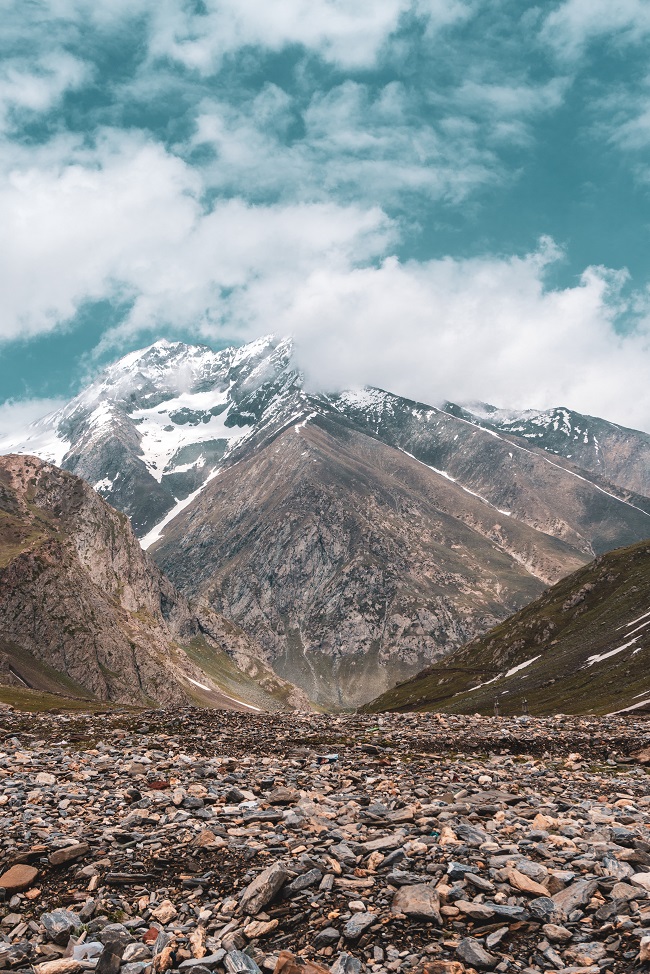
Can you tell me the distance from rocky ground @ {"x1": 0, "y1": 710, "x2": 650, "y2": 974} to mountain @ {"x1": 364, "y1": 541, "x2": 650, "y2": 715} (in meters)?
74.0

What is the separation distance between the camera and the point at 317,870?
1297 cm

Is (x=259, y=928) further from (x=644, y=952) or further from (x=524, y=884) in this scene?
(x=644, y=952)

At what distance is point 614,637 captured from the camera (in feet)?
468

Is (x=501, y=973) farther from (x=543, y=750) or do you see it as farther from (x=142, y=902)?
(x=543, y=750)

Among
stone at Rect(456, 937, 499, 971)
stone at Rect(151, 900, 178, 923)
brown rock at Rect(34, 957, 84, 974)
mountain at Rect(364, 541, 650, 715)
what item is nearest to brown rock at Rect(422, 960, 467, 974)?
stone at Rect(456, 937, 499, 971)

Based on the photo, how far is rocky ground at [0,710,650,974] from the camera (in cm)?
1059

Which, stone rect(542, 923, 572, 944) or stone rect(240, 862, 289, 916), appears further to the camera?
stone rect(240, 862, 289, 916)

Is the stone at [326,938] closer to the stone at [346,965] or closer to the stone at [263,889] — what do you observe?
the stone at [346,965]

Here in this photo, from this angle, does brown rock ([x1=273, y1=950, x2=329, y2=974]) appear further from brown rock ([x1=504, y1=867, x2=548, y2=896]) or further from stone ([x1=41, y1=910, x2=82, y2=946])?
stone ([x1=41, y1=910, x2=82, y2=946])

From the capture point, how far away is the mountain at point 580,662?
362ft

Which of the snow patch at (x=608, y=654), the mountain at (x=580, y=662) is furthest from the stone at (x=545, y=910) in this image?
the snow patch at (x=608, y=654)

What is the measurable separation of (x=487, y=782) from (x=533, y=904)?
1296 centimetres

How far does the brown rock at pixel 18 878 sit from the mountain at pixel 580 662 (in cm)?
8421

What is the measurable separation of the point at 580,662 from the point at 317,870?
460ft
